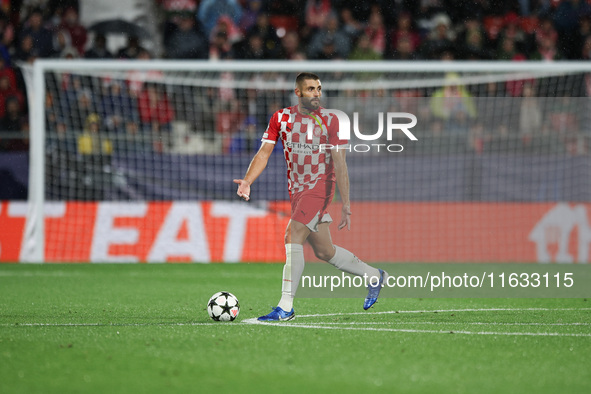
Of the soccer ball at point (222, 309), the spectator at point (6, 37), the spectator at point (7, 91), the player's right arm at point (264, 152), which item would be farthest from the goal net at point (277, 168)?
the soccer ball at point (222, 309)

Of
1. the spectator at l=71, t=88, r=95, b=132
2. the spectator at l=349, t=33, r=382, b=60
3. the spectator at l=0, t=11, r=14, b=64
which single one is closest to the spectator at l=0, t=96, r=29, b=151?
the spectator at l=71, t=88, r=95, b=132

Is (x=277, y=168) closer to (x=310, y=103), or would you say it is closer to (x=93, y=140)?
(x=93, y=140)

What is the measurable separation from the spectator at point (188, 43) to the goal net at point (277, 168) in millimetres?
2021

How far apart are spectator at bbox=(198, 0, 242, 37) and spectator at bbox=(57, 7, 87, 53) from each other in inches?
89.9

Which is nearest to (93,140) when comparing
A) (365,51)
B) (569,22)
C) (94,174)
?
(94,174)

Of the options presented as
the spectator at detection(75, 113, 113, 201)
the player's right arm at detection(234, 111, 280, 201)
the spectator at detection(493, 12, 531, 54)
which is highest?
the spectator at detection(493, 12, 531, 54)

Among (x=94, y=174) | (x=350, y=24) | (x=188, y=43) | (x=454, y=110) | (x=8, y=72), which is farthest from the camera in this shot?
(x=350, y=24)

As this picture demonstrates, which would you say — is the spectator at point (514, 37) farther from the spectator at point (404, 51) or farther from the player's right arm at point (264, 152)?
the player's right arm at point (264, 152)

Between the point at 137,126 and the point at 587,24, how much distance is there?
28.0 feet

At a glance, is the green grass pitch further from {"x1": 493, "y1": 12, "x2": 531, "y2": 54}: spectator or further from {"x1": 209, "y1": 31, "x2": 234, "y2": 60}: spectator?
{"x1": 493, "y1": 12, "x2": 531, "y2": 54}: spectator

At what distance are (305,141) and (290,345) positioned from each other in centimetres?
197

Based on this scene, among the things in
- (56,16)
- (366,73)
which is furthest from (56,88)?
(366,73)

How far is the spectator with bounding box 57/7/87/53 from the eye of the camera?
17625mm

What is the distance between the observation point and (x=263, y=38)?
17078 millimetres
